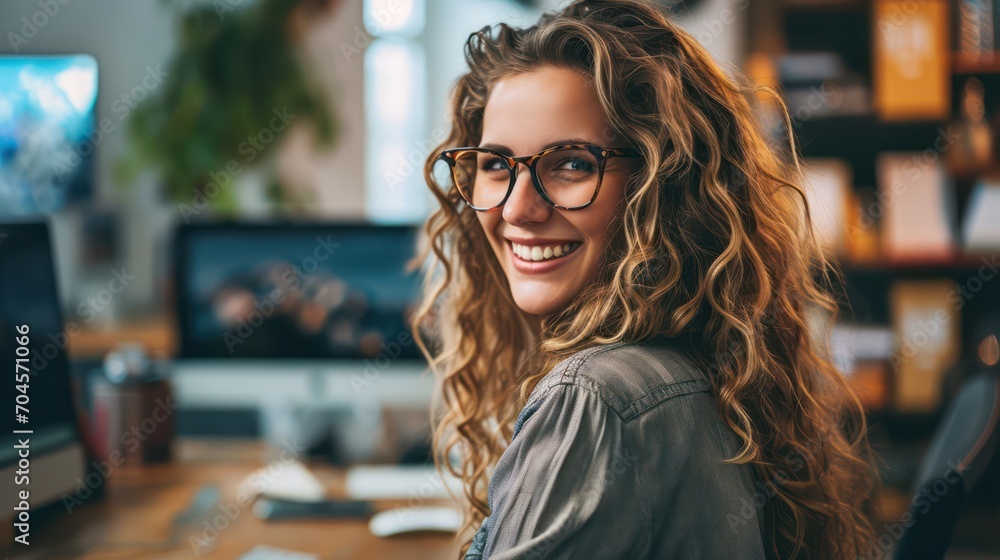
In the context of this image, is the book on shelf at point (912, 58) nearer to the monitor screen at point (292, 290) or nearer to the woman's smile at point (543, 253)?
the monitor screen at point (292, 290)

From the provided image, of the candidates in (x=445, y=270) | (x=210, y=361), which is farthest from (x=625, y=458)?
(x=210, y=361)

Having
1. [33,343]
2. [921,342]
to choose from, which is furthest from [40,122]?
[921,342]

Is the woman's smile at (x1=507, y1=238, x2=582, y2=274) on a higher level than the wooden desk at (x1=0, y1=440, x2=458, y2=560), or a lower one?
higher

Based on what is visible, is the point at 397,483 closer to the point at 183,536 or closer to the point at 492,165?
the point at 183,536

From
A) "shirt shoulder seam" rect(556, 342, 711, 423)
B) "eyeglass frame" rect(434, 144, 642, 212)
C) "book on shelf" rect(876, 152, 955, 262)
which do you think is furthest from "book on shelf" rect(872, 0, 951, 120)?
"shirt shoulder seam" rect(556, 342, 711, 423)

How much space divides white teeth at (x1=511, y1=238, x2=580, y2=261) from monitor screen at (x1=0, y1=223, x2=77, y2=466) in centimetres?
90

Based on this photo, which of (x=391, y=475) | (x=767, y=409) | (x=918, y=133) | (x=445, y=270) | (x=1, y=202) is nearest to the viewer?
(x=767, y=409)

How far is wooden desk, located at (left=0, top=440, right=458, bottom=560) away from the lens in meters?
1.28

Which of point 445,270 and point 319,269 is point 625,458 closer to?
point 445,270

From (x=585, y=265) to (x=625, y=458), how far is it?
0.28 m

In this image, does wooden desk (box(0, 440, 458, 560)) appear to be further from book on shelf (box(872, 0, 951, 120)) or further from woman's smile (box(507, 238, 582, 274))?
book on shelf (box(872, 0, 951, 120))

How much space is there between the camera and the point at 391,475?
5.67 ft

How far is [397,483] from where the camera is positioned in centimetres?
167

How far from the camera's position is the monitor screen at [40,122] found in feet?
7.12
